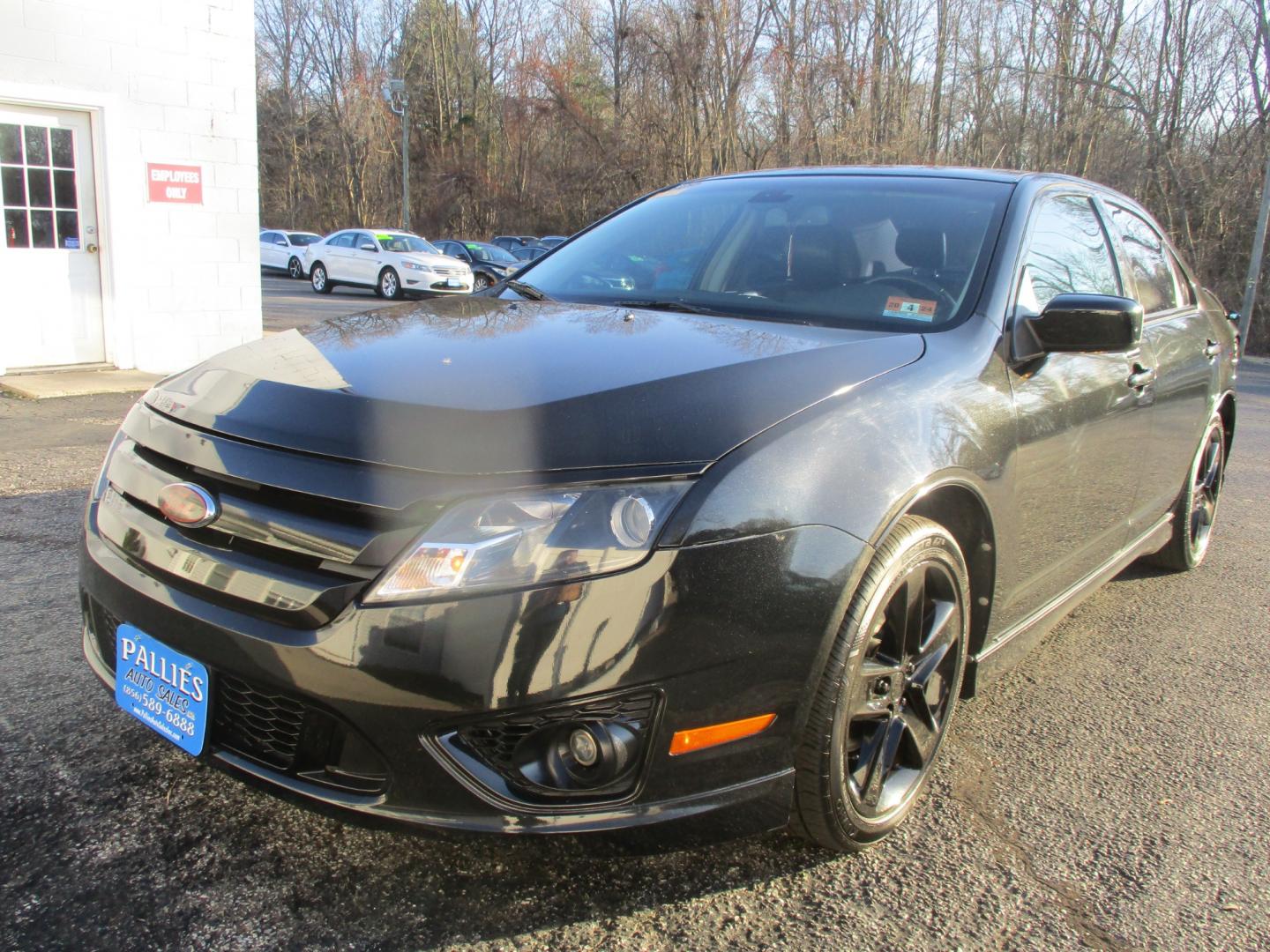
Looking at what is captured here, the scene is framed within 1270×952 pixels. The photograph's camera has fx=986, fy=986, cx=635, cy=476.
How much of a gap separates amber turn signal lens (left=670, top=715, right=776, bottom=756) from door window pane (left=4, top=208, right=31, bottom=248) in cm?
826

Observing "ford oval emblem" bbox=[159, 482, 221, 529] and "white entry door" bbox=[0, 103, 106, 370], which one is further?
"white entry door" bbox=[0, 103, 106, 370]

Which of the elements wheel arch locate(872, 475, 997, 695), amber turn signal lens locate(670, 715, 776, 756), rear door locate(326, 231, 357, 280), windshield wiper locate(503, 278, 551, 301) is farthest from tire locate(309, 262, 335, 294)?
amber turn signal lens locate(670, 715, 776, 756)

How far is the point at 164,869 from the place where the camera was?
2018 millimetres

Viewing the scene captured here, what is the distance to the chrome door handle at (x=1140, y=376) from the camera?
10.5 feet

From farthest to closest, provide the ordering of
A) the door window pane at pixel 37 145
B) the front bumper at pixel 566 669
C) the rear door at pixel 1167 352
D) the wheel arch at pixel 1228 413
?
the door window pane at pixel 37 145 → the wheel arch at pixel 1228 413 → the rear door at pixel 1167 352 → the front bumper at pixel 566 669

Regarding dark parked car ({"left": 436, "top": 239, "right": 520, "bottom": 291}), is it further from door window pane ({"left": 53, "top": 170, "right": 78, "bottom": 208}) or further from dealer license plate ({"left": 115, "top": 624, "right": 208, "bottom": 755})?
dealer license plate ({"left": 115, "top": 624, "right": 208, "bottom": 755})

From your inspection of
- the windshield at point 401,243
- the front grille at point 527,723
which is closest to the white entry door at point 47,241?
the front grille at point 527,723

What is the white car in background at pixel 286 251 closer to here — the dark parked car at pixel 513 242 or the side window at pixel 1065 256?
the dark parked car at pixel 513 242

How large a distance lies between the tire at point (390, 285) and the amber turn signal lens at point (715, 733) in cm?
2140

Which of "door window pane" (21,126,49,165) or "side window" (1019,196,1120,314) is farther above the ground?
"door window pane" (21,126,49,165)

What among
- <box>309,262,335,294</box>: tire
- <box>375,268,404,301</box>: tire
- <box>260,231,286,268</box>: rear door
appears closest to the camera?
<box>375,268,404,301</box>: tire

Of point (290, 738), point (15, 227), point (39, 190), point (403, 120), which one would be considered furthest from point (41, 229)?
point (403, 120)

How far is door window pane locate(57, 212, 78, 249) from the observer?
26.9 ft

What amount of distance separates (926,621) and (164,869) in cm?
175
